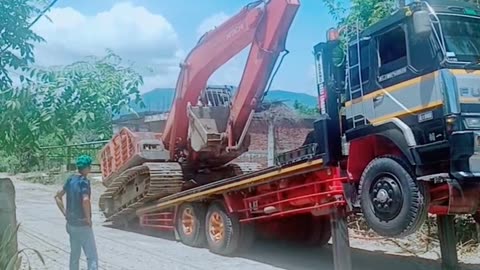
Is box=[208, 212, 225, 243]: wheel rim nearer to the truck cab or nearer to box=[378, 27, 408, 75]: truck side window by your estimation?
the truck cab

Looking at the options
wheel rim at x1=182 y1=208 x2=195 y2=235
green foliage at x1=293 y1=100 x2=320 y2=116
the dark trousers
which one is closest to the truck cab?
the dark trousers

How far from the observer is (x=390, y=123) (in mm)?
7070

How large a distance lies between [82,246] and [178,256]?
3.31 meters

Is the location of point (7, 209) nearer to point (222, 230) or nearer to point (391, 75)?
point (391, 75)

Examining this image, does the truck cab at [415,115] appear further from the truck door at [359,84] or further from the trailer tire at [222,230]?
the trailer tire at [222,230]

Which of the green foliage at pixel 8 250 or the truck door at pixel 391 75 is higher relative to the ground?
the truck door at pixel 391 75

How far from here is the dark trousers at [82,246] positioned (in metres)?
7.21

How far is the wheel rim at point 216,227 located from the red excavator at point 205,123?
137cm

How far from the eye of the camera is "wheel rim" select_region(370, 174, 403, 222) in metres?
6.73

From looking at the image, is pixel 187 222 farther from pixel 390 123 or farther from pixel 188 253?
pixel 390 123

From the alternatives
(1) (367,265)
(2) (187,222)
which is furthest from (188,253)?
(1) (367,265)

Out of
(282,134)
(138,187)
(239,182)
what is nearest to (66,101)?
(239,182)

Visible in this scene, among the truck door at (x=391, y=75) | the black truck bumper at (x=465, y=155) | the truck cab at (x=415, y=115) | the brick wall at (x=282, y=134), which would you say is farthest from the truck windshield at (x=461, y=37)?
the brick wall at (x=282, y=134)

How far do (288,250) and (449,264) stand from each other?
3415 millimetres
